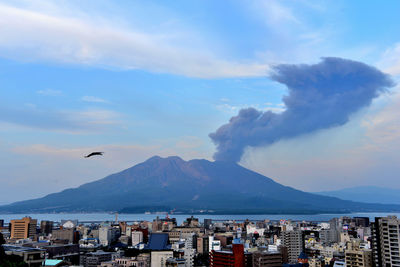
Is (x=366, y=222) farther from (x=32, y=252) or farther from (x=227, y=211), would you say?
(x=227, y=211)

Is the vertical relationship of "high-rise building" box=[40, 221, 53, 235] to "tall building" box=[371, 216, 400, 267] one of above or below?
below

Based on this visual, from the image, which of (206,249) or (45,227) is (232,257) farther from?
(45,227)

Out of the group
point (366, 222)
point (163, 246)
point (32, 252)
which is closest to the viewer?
point (32, 252)

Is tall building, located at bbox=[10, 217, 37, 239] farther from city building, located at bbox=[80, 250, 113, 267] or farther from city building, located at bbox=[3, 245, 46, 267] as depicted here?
city building, located at bbox=[3, 245, 46, 267]

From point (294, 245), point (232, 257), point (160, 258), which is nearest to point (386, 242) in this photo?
point (232, 257)

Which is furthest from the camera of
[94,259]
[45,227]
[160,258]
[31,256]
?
[45,227]

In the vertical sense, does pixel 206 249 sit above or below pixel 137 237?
above

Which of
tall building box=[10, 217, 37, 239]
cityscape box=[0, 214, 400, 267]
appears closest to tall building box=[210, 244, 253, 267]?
cityscape box=[0, 214, 400, 267]

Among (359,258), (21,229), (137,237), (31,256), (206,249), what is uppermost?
(359,258)

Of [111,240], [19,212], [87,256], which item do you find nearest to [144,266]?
[87,256]
